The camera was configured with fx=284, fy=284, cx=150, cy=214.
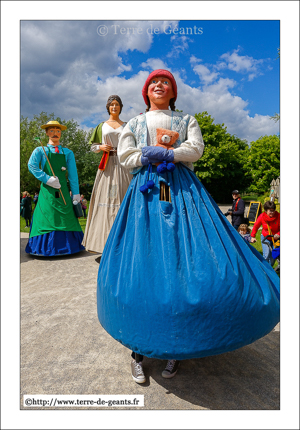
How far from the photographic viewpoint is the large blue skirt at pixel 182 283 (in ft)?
5.57

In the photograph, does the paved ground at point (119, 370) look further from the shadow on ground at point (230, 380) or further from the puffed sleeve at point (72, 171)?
the puffed sleeve at point (72, 171)

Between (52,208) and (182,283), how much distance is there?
4553mm

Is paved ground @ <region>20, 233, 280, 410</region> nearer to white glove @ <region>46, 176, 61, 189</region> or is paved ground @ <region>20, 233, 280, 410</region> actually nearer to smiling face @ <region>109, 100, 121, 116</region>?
white glove @ <region>46, 176, 61, 189</region>

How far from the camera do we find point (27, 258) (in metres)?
5.80

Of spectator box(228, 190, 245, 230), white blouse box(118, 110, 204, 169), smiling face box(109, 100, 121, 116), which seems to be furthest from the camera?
spectator box(228, 190, 245, 230)

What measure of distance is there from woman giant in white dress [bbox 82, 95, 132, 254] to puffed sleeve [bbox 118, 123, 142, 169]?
2.61 m

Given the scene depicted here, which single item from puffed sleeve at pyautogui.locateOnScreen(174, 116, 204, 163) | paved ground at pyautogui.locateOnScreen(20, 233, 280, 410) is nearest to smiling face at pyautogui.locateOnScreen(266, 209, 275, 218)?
paved ground at pyautogui.locateOnScreen(20, 233, 280, 410)

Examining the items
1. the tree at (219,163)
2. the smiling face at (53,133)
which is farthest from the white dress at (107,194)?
the tree at (219,163)

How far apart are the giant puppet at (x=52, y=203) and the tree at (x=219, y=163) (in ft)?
65.2

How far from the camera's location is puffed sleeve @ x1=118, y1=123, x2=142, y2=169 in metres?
2.28

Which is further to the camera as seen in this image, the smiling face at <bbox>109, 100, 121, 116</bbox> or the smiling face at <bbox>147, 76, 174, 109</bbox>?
the smiling face at <bbox>109, 100, 121, 116</bbox>

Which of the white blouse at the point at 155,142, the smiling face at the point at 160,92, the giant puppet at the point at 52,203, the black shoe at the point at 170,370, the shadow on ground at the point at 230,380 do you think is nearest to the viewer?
the shadow on ground at the point at 230,380

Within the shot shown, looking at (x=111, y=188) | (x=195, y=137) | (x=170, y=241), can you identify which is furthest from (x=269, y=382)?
(x=111, y=188)

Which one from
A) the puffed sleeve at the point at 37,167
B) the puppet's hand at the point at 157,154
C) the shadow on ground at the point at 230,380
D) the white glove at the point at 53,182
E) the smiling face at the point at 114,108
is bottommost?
the shadow on ground at the point at 230,380
